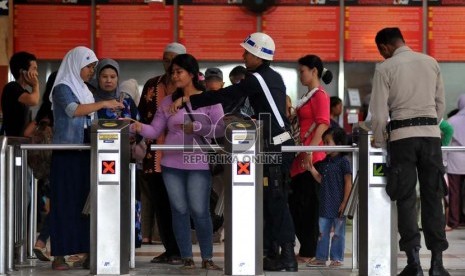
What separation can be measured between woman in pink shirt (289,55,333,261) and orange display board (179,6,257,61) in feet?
9.19

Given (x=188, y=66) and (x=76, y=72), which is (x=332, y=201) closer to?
(x=188, y=66)

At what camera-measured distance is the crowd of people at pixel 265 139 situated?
23.6 feet

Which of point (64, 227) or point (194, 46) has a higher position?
point (194, 46)

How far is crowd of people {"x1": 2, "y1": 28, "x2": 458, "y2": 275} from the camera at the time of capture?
7191mm

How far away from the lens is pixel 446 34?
11.5 m

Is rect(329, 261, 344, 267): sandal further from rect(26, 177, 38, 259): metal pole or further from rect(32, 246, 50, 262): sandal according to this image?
rect(26, 177, 38, 259): metal pole

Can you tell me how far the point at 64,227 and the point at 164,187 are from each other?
102cm

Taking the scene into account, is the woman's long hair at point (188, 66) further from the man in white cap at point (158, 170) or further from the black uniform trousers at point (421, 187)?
the black uniform trousers at point (421, 187)

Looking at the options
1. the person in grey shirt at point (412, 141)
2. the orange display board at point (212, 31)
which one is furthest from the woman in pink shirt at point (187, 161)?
the orange display board at point (212, 31)

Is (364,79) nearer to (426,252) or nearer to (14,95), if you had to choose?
(426,252)

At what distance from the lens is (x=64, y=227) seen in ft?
25.5

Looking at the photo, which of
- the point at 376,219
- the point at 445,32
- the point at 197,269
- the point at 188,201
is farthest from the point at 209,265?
the point at 445,32

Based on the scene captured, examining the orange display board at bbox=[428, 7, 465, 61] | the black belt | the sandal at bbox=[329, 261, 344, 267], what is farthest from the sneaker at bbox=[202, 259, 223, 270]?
the orange display board at bbox=[428, 7, 465, 61]

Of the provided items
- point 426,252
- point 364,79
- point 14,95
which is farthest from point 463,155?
point 14,95
